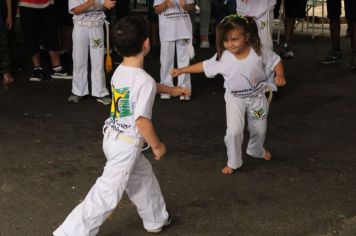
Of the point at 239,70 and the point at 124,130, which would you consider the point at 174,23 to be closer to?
the point at 239,70

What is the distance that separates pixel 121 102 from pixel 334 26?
621cm

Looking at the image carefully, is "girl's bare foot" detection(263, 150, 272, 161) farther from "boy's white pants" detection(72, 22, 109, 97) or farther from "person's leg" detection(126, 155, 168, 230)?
"boy's white pants" detection(72, 22, 109, 97)

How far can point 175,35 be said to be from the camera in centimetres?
710

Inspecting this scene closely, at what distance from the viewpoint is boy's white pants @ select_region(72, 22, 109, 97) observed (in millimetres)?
6844

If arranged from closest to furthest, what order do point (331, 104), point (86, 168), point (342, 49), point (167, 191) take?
point (167, 191)
point (86, 168)
point (331, 104)
point (342, 49)

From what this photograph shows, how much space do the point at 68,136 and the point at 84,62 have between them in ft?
4.49

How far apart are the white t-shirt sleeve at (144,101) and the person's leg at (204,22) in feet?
22.9

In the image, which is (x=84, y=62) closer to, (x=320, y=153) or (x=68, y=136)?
(x=68, y=136)

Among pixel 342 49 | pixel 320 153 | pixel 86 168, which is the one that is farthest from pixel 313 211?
pixel 342 49

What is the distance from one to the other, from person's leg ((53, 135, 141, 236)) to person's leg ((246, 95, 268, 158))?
1593 mm

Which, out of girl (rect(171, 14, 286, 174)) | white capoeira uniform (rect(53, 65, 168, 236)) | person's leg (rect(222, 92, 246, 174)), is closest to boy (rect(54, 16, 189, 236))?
white capoeira uniform (rect(53, 65, 168, 236))

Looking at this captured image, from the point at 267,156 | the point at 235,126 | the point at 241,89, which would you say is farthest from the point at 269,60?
the point at 267,156

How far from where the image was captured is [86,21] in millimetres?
6750

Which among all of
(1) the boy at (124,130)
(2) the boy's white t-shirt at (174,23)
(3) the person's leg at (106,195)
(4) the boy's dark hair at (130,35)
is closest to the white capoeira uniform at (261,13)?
(2) the boy's white t-shirt at (174,23)
